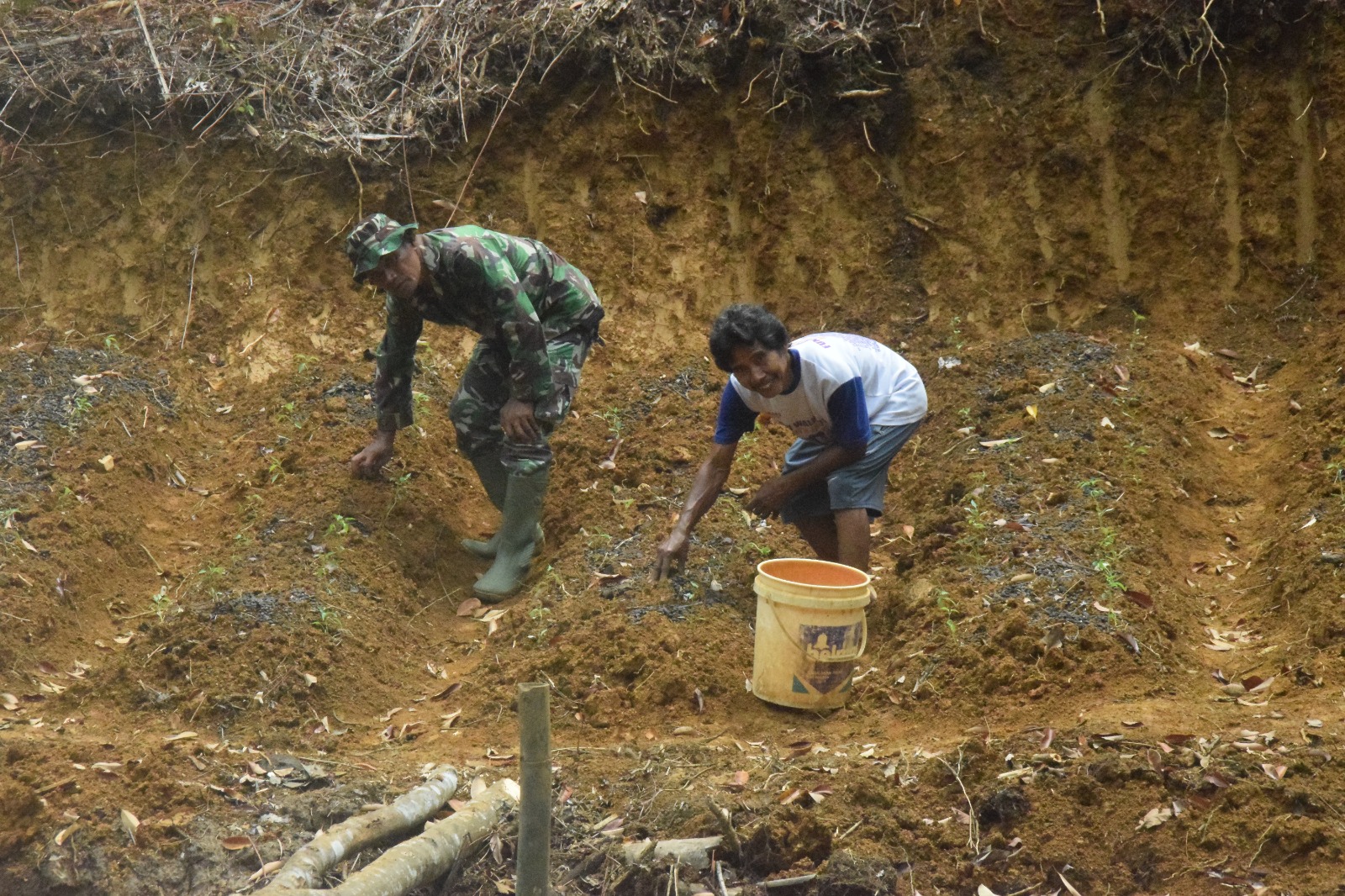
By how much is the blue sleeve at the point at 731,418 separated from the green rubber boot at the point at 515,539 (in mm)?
1085

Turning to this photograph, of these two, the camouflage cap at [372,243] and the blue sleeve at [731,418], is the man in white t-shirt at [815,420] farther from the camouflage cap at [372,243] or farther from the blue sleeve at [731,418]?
the camouflage cap at [372,243]

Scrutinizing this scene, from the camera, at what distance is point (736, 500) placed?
6273 millimetres

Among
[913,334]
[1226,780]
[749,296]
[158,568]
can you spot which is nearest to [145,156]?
[158,568]

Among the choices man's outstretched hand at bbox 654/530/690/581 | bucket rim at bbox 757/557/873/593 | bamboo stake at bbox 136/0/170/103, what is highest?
bamboo stake at bbox 136/0/170/103

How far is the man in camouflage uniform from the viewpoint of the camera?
212 inches

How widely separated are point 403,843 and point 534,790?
87 centimetres

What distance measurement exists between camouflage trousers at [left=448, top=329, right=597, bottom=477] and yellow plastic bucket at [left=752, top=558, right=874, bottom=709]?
4.33ft

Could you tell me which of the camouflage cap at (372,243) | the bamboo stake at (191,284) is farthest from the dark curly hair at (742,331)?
the bamboo stake at (191,284)

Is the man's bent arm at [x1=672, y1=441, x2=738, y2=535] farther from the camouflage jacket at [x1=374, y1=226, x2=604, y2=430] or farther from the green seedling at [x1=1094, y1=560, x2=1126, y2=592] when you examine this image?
the green seedling at [x1=1094, y1=560, x2=1126, y2=592]

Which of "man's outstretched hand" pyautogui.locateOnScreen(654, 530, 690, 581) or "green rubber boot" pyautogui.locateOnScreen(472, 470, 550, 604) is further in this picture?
"green rubber boot" pyautogui.locateOnScreen(472, 470, 550, 604)

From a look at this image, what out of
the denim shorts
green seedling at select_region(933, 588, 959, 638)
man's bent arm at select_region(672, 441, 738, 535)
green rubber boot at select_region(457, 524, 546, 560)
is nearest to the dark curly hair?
man's bent arm at select_region(672, 441, 738, 535)

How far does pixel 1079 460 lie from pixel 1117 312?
1.71 metres

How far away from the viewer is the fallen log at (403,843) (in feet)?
11.2

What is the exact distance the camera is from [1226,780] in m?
3.86
